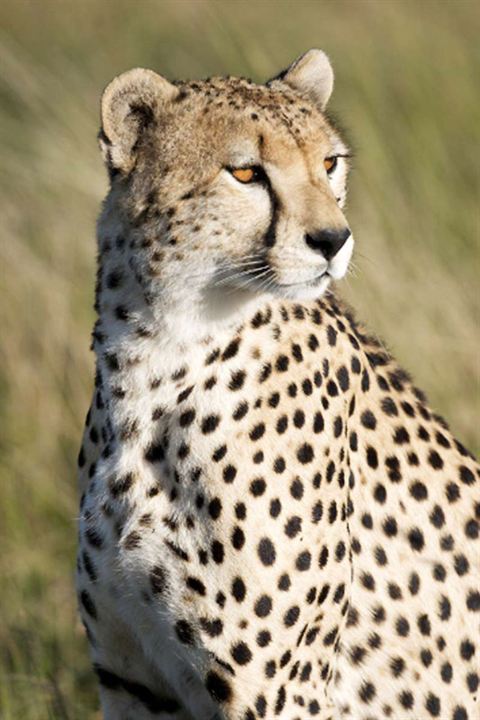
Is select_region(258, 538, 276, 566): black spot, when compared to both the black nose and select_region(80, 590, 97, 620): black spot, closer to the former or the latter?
select_region(80, 590, 97, 620): black spot

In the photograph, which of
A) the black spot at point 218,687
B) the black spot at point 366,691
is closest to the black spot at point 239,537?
the black spot at point 218,687

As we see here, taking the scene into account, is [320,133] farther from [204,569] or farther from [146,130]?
[204,569]

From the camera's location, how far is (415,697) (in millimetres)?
3209

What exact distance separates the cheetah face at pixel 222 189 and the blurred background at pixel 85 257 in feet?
4.19

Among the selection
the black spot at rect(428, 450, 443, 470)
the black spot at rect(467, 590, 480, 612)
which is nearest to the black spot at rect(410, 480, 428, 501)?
the black spot at rect(428, 450, 443, 470)

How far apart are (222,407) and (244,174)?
0.42 meters

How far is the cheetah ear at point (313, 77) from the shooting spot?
3.16 metres

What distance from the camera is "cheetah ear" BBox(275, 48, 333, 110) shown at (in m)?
3.16

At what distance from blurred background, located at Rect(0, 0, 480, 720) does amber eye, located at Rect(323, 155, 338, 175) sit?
4.12 feet

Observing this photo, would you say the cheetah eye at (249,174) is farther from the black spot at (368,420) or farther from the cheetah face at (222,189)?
the black spot at (368,420)

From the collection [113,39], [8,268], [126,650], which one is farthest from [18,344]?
[113,39]

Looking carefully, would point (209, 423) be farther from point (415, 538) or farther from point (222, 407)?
point (415, 538)

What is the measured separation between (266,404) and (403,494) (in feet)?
1.33

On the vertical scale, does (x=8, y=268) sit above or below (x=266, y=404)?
below
